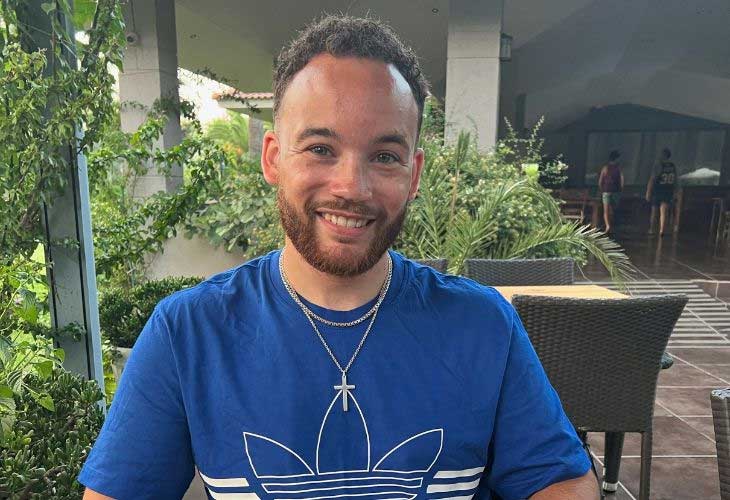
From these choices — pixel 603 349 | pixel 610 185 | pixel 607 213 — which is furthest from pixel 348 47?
pixel 610 185

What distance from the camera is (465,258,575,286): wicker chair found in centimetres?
324

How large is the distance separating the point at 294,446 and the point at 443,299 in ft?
1.24

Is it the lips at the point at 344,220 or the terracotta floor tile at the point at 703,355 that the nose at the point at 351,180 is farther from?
the terracotta floor tile at the point at 703,355

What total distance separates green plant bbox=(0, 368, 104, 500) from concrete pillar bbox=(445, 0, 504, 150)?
459 centimetres

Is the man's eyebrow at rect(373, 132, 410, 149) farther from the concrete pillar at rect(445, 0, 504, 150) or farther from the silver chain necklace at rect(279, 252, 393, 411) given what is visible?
the concrete pillar at rect(445, 0, 504, 150)

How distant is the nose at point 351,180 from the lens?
3.14 ft

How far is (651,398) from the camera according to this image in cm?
219

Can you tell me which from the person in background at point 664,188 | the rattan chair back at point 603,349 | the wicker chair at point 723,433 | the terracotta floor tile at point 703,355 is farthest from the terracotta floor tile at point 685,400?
the person in background at point 664,188

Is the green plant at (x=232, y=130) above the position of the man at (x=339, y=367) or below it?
above

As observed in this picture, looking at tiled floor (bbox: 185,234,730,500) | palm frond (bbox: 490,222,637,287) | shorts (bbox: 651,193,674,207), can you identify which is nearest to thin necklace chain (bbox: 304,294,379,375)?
tiled floor (bbox: 185,234,730,500)

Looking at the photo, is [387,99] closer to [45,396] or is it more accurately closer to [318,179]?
[318,179]

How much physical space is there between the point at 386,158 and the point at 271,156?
23cm

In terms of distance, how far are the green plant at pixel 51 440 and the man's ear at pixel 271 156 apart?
2.82 feet

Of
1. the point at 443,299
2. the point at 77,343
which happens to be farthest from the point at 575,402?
the point at 77,343
